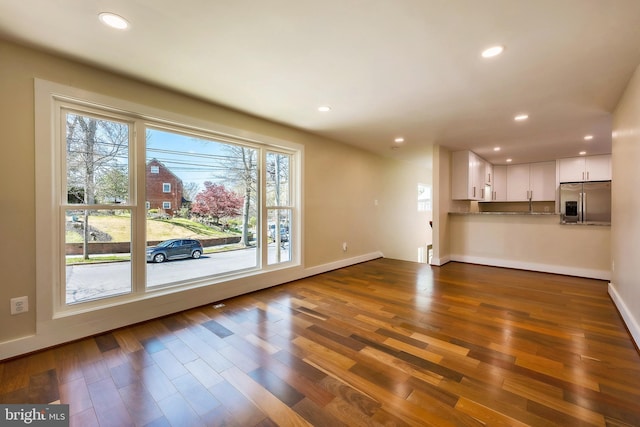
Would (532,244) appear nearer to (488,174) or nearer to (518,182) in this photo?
(488,174)

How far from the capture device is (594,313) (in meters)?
2.90

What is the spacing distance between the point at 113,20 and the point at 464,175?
5655mm

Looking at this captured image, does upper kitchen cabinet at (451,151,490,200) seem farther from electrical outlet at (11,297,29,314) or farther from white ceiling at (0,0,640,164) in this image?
electrical outlet at (11,297,29,314)

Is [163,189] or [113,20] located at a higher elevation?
[113,20]

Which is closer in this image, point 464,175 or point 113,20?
point 113,20

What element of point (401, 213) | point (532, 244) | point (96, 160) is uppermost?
point (96, 160)

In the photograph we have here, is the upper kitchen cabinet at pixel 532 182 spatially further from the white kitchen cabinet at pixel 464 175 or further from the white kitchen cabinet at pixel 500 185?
the white kitchen cabinet at pixel 464 175

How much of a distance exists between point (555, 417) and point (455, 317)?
1.34m

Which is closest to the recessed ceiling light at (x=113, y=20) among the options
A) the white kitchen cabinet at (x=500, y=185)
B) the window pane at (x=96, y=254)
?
the window pane at (x=96, y=254)

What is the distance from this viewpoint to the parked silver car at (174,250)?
2.93m

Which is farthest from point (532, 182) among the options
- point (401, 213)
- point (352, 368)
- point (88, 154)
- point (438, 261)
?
point (88, 154)

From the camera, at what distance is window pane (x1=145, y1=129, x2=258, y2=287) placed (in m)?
2.92

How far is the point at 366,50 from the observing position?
2.12 m

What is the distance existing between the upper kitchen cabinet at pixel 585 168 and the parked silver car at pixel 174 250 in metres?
7.52
